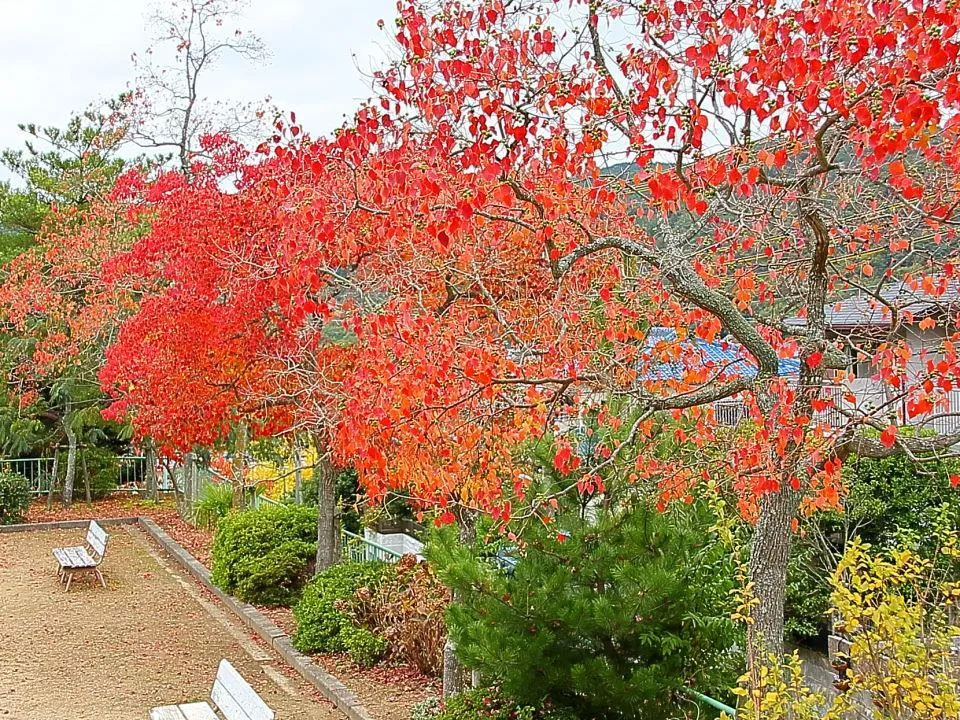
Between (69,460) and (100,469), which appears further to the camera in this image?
(100,469)

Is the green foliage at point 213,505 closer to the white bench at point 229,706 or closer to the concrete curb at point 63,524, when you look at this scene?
the concrete curb at point 63,524

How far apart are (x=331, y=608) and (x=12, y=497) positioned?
36.8ft

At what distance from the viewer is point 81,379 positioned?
20094 mm

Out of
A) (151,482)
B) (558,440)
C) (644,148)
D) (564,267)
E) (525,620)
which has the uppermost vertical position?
(644,148)

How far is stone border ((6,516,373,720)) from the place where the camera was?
797 cm

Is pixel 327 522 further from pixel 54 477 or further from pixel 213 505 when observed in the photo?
pixel 54 477

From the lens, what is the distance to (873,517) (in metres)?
11.4

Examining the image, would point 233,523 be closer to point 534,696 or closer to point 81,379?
point 534,696

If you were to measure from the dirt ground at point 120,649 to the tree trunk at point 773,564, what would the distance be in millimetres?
4226

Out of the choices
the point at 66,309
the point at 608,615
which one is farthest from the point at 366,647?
the point at 66,309

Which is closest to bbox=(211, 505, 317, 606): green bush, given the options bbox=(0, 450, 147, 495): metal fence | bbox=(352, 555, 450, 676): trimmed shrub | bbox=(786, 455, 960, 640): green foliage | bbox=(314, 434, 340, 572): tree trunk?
bbox=(314, 434, 340, 572): tree trunk

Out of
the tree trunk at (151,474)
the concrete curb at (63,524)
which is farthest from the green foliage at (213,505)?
the tree trunk at (151,474)

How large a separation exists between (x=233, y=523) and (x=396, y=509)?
4.25m

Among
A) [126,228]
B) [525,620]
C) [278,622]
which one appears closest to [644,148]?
[525,620]
